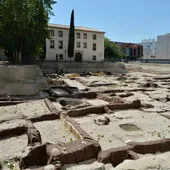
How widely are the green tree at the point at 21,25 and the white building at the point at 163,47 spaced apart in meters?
63.3

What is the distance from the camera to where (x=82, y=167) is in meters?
5.08

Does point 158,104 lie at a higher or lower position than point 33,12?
lower

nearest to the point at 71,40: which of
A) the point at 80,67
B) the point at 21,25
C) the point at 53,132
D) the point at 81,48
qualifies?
the point at 81,48

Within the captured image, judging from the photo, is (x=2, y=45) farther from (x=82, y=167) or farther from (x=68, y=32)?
(x=68, y=32)

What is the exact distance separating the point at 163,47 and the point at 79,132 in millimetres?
74563

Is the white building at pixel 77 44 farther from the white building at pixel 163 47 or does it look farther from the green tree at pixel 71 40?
the white building at pixel 163 47

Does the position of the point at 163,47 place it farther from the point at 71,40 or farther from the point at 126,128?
the point at 126,128

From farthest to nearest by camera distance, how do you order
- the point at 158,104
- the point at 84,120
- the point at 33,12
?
the point at 33,12
the point at 158,104
the point at 84,120

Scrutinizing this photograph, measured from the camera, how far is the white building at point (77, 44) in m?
39.4

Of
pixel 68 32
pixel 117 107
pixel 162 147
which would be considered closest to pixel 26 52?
pixel 117 107

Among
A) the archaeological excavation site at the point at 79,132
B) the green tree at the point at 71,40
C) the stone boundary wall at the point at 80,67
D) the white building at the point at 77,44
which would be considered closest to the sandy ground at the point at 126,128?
the archaeological excavation site at the point at 79,132

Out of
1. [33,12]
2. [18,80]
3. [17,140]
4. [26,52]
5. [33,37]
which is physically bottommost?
[17,140]

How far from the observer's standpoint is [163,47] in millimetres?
74000

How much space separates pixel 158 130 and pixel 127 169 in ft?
13.6
